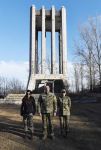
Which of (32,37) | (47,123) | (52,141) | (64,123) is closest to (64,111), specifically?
(64,123)

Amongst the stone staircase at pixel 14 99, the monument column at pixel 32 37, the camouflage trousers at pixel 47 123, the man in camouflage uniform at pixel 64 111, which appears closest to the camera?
the camouflage trousers at pixel 47 123

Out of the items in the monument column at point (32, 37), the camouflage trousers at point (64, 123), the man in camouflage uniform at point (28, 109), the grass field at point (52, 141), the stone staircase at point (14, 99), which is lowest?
the grass field at point (52, 141)

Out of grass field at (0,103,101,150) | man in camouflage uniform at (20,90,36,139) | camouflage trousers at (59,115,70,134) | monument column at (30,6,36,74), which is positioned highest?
monument column at (30,6,36,74)

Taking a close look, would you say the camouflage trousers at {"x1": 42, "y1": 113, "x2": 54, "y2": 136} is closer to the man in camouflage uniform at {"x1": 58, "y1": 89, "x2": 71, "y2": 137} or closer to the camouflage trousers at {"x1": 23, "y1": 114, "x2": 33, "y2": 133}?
the camouflage trousers at {"x1": 23, "y1": 114, "x2": 33, "y2": 133}

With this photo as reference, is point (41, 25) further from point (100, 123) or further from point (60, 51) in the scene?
point (100, 123)

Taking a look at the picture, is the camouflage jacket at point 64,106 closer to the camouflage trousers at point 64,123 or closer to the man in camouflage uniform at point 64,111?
the man in camouflage uniform at point 64,111

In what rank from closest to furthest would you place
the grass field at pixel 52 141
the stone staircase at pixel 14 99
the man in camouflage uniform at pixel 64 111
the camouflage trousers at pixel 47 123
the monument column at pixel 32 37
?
the grass field at pixel 52 141
the camouflage trousers at pixel 47 123
the man in camouflage uniform at pixel 64 111
the stone staircase at pixel 14 99
the monument column at pixel 32 37

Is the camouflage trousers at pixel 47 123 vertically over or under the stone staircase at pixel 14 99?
under

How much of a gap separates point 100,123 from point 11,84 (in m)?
104

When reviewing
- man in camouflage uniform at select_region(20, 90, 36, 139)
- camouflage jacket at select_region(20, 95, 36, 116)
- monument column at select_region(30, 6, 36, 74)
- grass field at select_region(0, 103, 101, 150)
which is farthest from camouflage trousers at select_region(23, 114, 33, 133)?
monument column at select_region(30, 6, 36, 74)

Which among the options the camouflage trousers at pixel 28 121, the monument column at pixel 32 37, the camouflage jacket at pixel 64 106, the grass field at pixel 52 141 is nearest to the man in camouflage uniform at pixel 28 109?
the camouflage trousers at pixel 28 121

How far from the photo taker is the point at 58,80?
201ft

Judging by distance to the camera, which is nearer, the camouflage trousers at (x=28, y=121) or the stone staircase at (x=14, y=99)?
the camouflage trousers at (x=28, y=121)

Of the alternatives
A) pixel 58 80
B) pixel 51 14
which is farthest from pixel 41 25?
pixel 58 80
